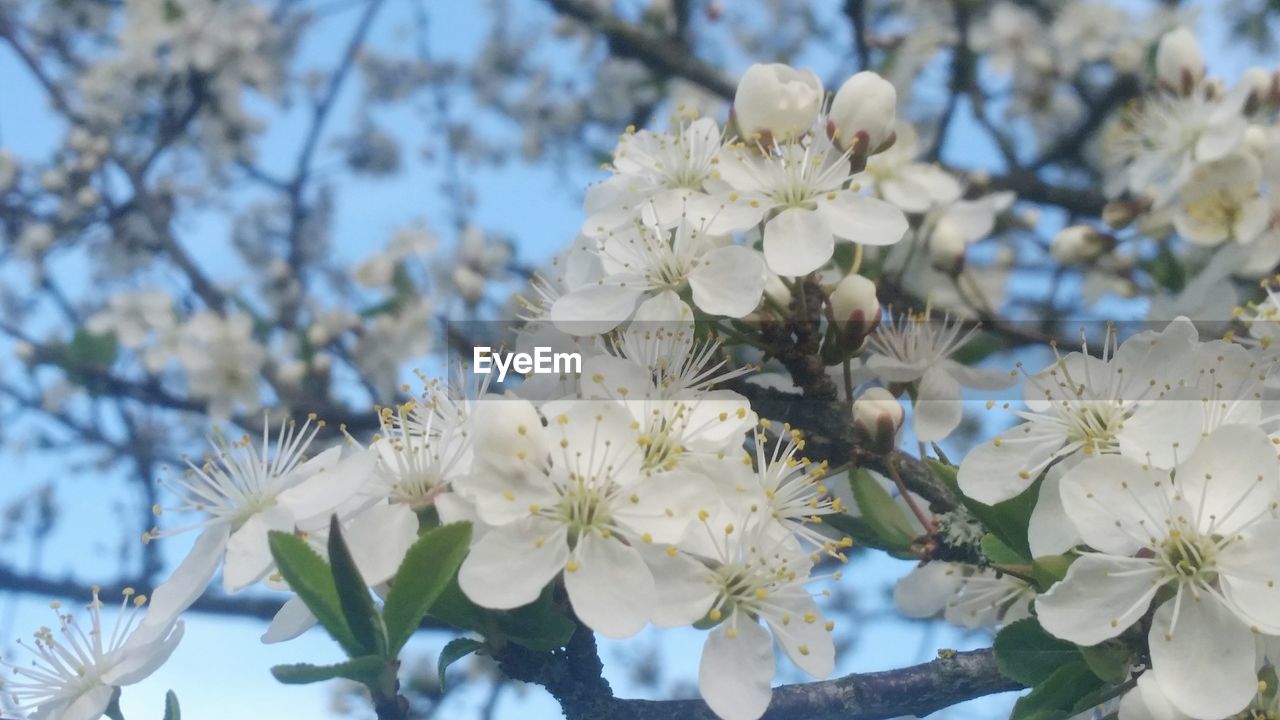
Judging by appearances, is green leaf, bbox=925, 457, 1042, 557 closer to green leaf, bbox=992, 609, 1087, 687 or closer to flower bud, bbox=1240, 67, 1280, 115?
green leaf, bbox=992, 609, 1087, 687

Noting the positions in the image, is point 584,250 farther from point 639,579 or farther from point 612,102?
point 612,102

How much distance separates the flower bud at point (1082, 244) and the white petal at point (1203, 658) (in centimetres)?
138

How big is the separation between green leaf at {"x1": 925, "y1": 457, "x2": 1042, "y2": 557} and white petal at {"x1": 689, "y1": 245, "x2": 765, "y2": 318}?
27cm

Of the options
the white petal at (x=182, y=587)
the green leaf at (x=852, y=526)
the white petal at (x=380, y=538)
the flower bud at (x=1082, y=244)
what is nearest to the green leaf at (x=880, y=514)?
the green leaf at (x=852, y=526)

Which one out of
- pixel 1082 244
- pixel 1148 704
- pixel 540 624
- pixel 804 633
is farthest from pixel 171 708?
pixel 1082 244

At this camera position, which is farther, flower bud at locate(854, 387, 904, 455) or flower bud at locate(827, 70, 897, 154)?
flower bud at locate(827, 70, 897, 154)

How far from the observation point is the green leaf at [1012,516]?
0.96m

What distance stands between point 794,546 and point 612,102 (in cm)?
365

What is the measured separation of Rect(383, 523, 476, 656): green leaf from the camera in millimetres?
814

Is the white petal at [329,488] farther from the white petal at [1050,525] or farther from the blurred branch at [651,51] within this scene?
the blurred branch at [651,51]

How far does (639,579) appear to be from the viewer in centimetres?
85

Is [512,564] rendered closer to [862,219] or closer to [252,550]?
[252,550]

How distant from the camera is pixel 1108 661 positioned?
86 cm

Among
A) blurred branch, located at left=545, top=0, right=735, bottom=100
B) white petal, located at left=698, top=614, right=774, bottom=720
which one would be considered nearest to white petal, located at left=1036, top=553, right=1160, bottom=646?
white petal, located at left=698, top=614, right=774, bottom=720
